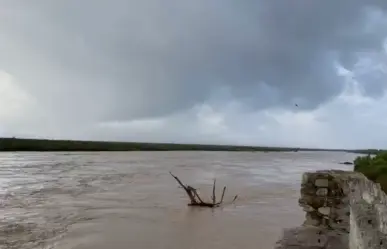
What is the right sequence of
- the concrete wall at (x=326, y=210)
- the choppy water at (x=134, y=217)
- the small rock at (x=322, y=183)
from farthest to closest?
the choppy water at (x=134, y=217) → the small rock at (x=322, y=183) → the concrete wall at (x=326, y=210)

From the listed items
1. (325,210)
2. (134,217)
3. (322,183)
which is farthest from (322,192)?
(134,217)

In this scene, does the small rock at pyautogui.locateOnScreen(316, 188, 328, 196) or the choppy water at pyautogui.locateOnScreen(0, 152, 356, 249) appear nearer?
the small rock at pyautogui.locateOnScreen(316, 188, 328, 196)

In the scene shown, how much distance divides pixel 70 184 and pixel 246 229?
57.5ft

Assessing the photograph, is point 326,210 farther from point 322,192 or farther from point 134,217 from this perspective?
point 134,217

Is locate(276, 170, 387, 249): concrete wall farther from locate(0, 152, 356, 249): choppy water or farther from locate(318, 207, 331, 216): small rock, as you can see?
locate(0, 152, 356, 249): choppy water

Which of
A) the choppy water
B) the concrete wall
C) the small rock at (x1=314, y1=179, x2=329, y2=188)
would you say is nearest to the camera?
the concrete wall

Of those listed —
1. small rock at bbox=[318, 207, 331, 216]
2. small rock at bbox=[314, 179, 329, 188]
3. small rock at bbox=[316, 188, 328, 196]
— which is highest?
small rock at bbox=[314, 179, 329, 188]

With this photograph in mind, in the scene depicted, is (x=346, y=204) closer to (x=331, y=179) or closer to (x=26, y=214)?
(x=331, y=179)

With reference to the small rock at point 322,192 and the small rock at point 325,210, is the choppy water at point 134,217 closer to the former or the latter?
the small rock at point 325,210

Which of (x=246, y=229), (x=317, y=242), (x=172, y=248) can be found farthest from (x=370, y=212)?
(x=246, y=229)

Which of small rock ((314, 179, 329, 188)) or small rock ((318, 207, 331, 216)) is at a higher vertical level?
small rock ((314, 179, 329, 188))

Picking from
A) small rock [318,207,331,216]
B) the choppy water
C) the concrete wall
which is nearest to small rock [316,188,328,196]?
the concrete wall

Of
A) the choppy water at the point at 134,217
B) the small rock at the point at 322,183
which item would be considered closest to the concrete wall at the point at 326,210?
the small rock at the point at 322,183

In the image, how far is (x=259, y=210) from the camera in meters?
19.0
